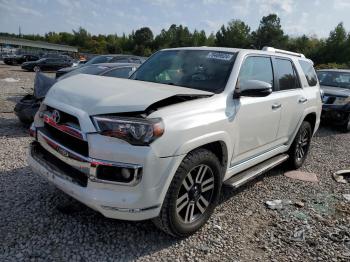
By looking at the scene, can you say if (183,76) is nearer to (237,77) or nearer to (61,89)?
(237,77)

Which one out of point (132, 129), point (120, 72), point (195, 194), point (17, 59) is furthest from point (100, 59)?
point (17, 59)

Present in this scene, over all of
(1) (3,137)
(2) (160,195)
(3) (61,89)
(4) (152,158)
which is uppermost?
(3) (61,89)

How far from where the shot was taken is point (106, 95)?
3102 millimetres

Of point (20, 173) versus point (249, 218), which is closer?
point (249, 218)

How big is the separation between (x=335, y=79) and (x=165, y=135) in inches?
388

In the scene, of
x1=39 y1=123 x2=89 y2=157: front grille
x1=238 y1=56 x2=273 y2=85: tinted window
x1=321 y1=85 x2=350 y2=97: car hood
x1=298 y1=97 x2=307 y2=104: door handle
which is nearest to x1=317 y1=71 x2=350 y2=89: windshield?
x1=321 y1=85 x2=350 y2=97: car hood

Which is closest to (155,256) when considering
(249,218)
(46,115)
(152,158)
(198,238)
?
(198,238)

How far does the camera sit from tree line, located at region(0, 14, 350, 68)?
189 ft

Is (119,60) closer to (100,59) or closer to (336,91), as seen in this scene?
(100,59)

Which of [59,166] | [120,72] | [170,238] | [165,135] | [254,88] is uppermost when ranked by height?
[254,88]

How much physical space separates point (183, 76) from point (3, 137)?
14.0 feet

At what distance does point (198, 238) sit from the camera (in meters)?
3.52

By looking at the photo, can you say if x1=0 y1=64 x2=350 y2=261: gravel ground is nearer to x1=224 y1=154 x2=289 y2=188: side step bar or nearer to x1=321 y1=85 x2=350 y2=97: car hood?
x1=224 y1=154 x2=289 y2=188: side step bar

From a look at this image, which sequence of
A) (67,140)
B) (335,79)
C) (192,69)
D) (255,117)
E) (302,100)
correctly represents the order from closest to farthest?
(67,140)
(255,117)
(192,69)
(302,100)
(335,79)
